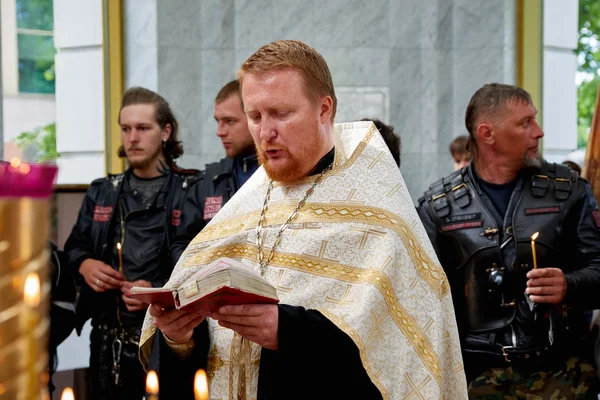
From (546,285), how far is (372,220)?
52.6 inches

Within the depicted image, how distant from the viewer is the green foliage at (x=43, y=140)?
8052 millimetres

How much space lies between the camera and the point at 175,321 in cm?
280

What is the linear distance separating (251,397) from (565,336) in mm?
1879

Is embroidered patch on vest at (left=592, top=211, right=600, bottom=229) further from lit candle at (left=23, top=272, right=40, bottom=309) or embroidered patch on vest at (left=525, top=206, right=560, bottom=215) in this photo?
lit candle at (left=23, top=272, right=40, bottom=309)

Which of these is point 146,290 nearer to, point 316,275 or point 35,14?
point 316,275

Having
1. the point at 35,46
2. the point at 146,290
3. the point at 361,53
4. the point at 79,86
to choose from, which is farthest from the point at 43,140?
the point at 146,290

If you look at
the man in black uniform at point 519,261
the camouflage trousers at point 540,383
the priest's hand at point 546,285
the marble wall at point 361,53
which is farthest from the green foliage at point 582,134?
the priest's hand at point 546,285

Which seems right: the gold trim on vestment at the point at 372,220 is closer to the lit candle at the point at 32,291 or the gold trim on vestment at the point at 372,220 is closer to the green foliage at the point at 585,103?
the lit candle at the point at 32,291

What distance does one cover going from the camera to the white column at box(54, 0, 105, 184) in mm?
8281

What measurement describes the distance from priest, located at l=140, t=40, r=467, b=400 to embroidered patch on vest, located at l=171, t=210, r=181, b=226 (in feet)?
5.95

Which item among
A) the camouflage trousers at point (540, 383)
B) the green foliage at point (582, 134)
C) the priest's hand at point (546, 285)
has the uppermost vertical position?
the green foliage at point (582, 134)

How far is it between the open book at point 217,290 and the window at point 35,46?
5.91m

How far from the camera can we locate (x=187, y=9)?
838 centimetres

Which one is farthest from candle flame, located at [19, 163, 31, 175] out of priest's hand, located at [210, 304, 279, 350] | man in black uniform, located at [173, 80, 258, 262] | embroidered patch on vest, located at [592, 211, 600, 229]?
man in black uniform, located at [173, 80, 258, 262]
